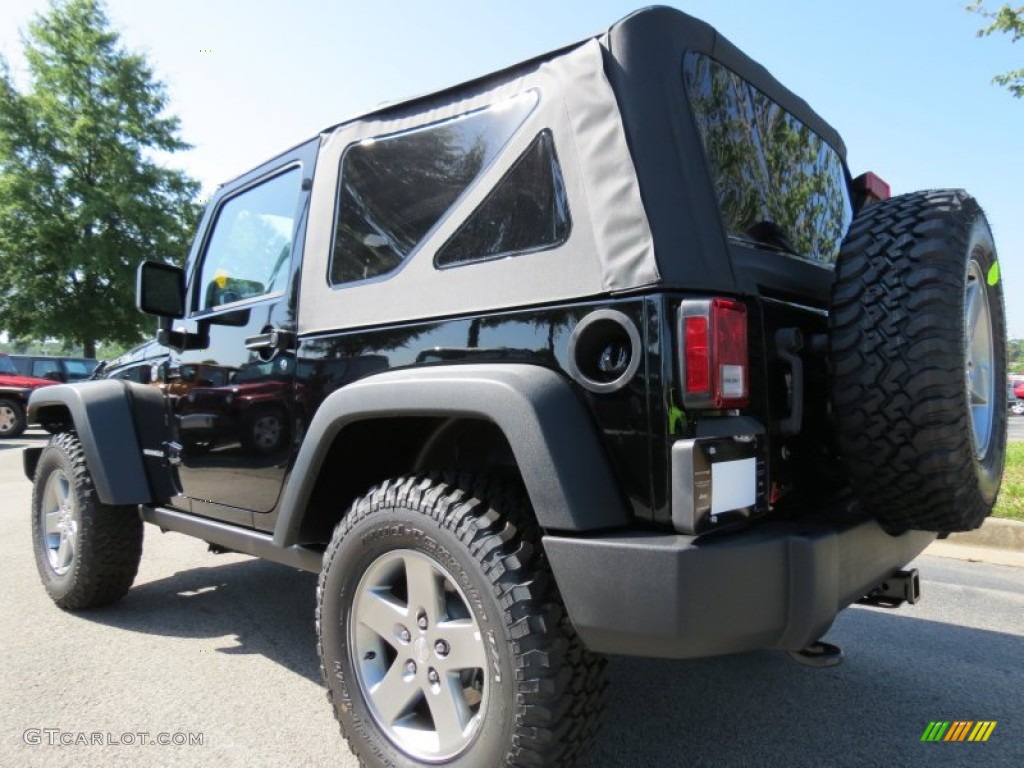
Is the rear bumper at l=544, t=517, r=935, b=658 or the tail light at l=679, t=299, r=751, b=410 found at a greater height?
the tail light at l=679, t=299, r=751, b=410

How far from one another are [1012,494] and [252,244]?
243 inches

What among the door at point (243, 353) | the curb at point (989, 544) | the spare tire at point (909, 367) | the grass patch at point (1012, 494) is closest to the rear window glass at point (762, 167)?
the spare tire at point (909, 367)

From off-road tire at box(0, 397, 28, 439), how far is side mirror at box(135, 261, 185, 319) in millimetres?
14268

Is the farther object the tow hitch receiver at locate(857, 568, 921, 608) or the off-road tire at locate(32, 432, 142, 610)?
the off-road tire at locate(32, 432, 142, 610)

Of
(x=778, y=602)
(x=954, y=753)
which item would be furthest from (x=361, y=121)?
(x=954, y=753)

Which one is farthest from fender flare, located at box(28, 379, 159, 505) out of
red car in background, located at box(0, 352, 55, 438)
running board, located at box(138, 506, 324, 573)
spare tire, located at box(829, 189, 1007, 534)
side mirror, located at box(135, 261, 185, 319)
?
red car in background, located at box(0, 352, 55, 438)

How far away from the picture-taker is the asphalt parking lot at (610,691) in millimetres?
2287

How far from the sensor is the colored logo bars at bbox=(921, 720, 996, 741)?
7.77 feet

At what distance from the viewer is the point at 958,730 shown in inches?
95.0

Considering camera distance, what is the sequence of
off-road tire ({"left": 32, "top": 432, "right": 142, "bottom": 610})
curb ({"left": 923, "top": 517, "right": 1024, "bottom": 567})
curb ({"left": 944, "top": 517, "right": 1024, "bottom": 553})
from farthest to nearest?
curb ({"left": 944, "top": 517, "right": 1024, "bottom": 553}), curb ({"left": 923, "top": 517, "right": 1024, "bottom": 567}), off-road tire ({"left": 32, "top": 432, "right": 142, "bottom": 610})

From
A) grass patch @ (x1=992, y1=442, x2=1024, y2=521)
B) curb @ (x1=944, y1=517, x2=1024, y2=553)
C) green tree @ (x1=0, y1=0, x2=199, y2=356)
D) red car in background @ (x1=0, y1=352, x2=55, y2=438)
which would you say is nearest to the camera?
curb @ (x1=944, y1=517, x2=1024, y2=553)

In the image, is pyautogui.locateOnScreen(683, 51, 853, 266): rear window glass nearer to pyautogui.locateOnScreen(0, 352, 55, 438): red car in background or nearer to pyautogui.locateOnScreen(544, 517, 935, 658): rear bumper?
pyautogui.locateOnScreen(544, 517, 935, 658): rear bumper

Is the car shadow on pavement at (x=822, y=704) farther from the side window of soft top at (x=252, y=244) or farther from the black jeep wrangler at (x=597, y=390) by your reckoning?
the side window of soft top at (x=252, y=244)

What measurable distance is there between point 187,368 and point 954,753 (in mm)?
3223
